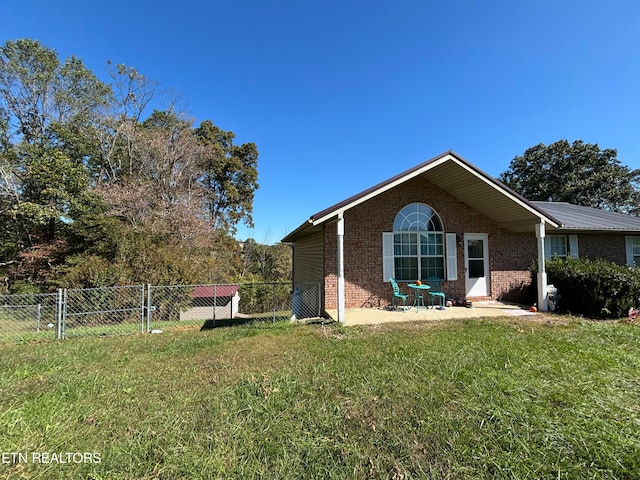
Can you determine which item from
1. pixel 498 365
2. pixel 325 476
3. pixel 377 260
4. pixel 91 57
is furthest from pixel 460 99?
pixel 91 57

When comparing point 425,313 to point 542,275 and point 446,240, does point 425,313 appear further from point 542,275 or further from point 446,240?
point 542,275

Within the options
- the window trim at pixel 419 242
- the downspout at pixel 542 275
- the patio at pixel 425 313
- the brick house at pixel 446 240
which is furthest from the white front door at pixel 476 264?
the downspout at pixel 542 275

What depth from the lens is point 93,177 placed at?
17.3 metres

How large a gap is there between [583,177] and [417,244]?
99.3 feet

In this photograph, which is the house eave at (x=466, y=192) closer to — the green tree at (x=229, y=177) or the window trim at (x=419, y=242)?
the window trim at (x=419, y=242)

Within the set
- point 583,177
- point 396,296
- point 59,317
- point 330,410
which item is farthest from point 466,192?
point 583,177

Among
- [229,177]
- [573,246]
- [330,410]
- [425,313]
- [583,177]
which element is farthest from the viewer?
[583,177]

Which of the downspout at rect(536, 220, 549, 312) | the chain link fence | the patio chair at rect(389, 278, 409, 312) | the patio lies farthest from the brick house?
the chain link fence

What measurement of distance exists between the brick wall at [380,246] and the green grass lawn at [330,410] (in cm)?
363

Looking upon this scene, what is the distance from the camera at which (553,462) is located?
7.45 feet

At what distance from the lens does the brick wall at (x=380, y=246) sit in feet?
29.1

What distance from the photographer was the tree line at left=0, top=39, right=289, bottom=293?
37.8 feet

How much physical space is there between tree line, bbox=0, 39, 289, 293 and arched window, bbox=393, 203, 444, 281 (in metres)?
7.59

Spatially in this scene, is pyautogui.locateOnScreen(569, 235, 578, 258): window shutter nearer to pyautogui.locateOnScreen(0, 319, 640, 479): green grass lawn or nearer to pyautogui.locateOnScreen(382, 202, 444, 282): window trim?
pyautogui.locateOnScreen(382, 202, 444, 282): window trim
